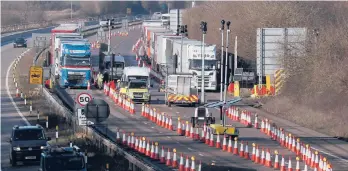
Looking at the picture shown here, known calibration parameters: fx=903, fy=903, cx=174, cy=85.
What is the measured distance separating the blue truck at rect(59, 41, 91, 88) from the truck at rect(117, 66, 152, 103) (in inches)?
239

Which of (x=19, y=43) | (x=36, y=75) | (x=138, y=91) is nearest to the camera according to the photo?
(x=36, y=75)

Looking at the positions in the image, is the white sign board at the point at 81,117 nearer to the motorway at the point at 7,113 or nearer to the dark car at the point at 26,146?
the dark car at the point at 26,146

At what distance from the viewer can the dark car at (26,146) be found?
116 ft

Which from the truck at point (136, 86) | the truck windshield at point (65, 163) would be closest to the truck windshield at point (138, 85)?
the truck at point (136, 86)

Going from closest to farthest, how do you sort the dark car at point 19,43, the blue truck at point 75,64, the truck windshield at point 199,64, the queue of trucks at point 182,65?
the queue of trucks at point 182,65 → the truck windshield at point 199,64 → the blue truck at point 75,64 → the dark car at point 19,43

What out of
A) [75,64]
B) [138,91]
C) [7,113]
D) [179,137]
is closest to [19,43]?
[75,64]

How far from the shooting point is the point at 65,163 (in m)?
27.1

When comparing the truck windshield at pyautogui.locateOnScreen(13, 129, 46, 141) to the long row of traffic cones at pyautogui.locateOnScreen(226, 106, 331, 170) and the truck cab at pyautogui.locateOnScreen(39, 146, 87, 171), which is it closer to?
the truck cab at pyautogui.locateOnScreen(39, 146, 87, 171)

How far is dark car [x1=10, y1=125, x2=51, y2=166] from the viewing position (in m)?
35.2

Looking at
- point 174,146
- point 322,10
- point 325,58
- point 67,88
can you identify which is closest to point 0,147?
point 174,146

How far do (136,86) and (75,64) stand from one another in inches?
326

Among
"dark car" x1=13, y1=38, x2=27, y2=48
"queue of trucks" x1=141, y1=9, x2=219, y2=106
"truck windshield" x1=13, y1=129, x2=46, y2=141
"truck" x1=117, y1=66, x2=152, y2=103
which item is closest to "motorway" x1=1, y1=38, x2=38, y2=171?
"truck windshield" x1=13, y1=129, x2=46, y2=141

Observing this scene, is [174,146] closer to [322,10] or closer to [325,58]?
[325,58]

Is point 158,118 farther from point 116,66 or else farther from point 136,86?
point 116,66
